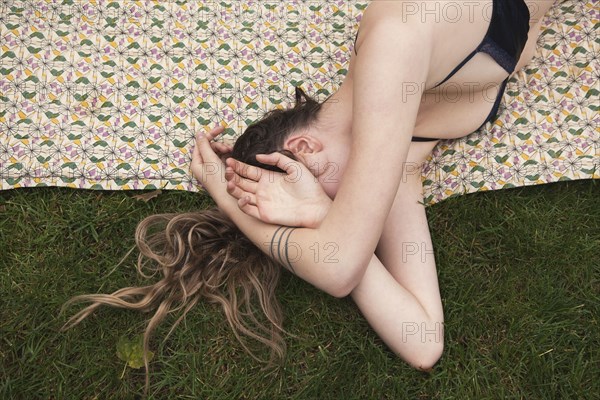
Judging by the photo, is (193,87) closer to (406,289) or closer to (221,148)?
(221,148)

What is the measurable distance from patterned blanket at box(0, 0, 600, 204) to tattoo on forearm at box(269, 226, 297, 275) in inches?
25.6

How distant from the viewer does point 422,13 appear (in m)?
2.01

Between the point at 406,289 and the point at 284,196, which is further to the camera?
the point at 406,289

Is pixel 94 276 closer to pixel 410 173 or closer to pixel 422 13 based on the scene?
pixel 410 173

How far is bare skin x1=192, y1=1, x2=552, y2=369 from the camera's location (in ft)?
6.34

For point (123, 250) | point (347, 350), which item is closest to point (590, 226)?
point (347, 350)

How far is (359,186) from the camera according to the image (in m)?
1.93

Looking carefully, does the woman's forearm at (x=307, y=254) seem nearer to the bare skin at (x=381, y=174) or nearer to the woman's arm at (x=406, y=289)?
the bare skin at (x=381, y=174)

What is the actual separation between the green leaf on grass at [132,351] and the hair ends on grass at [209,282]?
66 mm

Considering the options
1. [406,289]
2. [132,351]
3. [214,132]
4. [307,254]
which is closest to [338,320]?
[406,289]

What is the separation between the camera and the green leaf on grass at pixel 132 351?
7.43 ft

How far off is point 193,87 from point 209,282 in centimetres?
102

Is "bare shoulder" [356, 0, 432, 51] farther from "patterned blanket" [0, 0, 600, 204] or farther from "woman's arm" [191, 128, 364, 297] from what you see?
"patterned blanket" [0, 0, 600, 204]

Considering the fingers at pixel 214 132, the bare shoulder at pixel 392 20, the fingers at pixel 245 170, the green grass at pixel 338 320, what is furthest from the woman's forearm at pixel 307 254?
the bare shoulder at pixel 392 20
